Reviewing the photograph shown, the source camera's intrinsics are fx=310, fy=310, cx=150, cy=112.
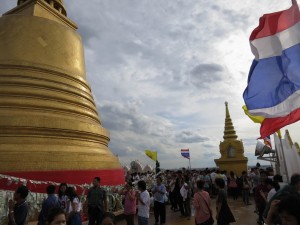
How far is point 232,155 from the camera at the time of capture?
25969 mm

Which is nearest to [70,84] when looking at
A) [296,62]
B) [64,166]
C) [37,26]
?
[37,26]

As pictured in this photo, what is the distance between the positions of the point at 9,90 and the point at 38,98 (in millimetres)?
982

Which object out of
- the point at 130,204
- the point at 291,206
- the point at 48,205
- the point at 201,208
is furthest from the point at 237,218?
the point at 291,206

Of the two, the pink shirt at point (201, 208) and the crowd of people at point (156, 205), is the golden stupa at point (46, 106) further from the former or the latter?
the pink shirt at point (201, 208)

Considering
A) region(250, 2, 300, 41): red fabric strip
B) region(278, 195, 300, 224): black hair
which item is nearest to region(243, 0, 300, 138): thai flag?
region(250, 2, 300, 41): red fabric strip

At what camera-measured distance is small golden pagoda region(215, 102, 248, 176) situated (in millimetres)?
25531

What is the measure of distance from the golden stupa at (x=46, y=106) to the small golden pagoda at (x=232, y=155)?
15.9 m

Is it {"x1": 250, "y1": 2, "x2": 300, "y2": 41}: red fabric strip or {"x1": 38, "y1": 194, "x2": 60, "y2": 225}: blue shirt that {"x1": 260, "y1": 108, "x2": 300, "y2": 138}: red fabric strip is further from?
{"x1": 38, "y1": 194, "x2": 60, "y2": 225}: blue shirt

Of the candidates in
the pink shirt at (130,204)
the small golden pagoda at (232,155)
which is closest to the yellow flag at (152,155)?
the small golden pagoda at (232,155)

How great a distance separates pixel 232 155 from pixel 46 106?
18867 millimetres

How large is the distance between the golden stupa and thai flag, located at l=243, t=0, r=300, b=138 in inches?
229

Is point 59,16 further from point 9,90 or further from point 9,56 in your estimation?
point 9,90

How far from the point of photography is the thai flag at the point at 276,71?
572cm

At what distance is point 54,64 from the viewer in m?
12.2
